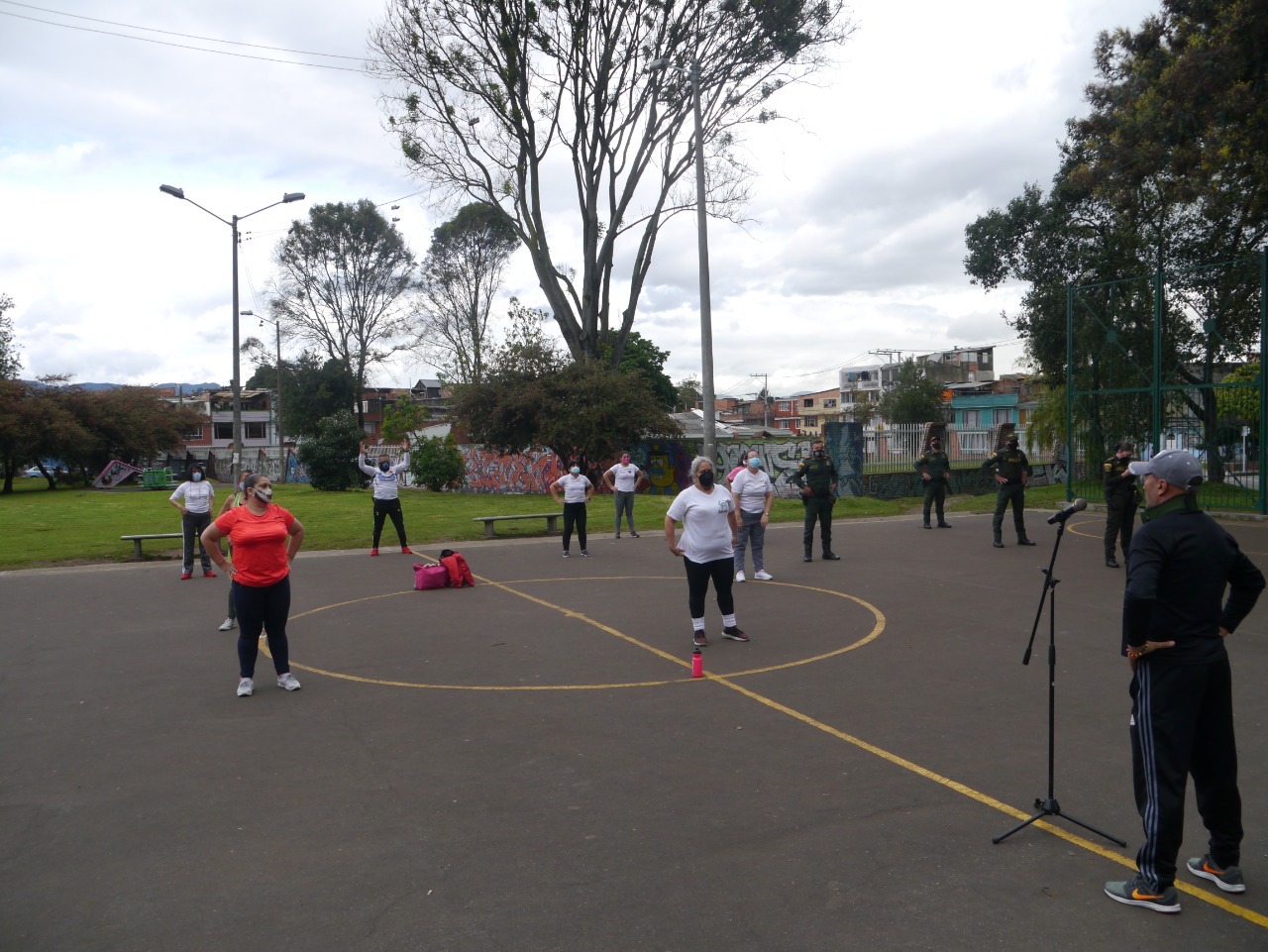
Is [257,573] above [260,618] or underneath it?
above

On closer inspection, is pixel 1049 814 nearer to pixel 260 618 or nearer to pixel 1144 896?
pixel 1144 896

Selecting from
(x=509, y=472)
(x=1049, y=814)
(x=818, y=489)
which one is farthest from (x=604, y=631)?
(x=509, y=472)

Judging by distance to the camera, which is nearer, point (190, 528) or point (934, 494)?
point (190, 528)

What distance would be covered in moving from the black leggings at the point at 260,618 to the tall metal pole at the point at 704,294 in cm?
1350

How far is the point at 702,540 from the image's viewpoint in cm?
921

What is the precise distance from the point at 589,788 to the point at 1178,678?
316 centimetres

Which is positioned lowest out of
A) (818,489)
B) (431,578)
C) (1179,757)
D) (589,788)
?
(589,788)

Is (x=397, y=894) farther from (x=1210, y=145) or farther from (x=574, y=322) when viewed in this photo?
(x=574, y=322)

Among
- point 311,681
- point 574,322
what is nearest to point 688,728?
point 311,681

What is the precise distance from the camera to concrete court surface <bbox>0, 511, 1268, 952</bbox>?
408cm

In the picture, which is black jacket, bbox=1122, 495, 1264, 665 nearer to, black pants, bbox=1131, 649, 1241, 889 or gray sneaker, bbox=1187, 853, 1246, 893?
black pants, bbox=1131, 649, 1241, 889

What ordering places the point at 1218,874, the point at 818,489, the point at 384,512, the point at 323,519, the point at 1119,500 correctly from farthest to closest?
1. the point at 323,519
2. the point at 384,512
3. the point at 818,489
4. the point at 1119,500
5. the point at 1218,874

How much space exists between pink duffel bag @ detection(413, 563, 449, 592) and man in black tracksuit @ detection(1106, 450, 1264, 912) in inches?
406

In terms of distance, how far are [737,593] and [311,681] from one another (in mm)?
5985
